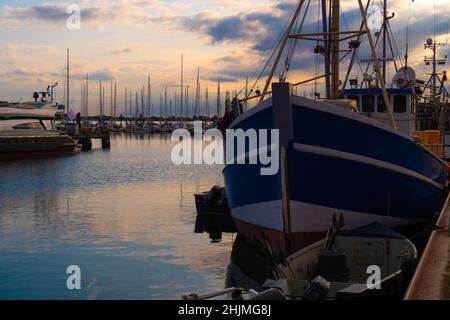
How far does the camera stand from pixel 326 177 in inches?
520

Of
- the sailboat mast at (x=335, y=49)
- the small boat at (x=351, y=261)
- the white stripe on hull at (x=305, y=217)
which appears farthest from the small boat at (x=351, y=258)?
the sailboat mast at (x=335, y=49)

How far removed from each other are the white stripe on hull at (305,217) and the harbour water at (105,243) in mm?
1717

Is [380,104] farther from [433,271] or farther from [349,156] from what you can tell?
[433,271]

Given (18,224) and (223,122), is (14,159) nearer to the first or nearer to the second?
(18,224)

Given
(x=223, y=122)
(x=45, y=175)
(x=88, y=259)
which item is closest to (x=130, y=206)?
(x=223, y=122)

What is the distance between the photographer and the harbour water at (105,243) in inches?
511

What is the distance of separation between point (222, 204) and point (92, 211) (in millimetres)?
5597

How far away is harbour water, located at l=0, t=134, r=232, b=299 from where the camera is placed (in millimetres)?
12969

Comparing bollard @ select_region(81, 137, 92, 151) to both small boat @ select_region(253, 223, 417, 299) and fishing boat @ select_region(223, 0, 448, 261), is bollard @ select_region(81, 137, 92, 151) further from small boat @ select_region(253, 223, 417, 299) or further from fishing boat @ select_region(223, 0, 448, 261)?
small boat @ select_region(253, 223, 417, 299)

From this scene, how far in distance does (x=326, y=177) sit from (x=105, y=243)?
7.67 m

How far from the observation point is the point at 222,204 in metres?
23.4

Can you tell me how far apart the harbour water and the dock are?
4.77m

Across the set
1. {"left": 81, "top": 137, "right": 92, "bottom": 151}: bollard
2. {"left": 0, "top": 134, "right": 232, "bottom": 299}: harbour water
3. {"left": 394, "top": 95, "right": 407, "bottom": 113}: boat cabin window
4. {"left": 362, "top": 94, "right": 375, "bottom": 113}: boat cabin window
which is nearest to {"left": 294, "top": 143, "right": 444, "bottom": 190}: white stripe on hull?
{"left": 0, "top": 134, "right": 232, "bottom": 299}: harbour water

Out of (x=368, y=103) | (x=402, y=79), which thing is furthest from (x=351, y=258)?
(x=402, y=79)
